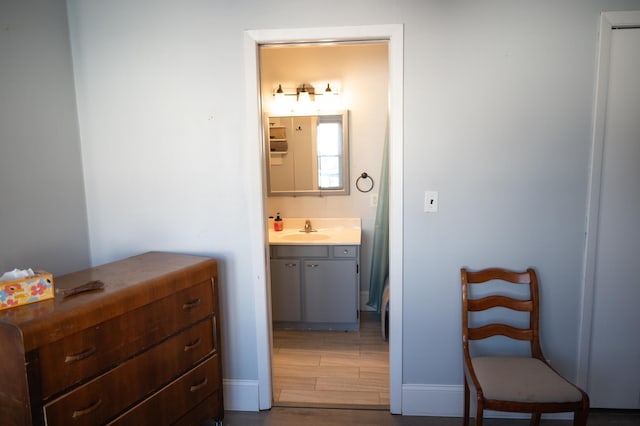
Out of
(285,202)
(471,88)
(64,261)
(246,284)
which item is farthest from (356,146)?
(64,261)

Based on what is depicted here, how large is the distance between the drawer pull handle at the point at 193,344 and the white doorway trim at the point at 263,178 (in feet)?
1.27

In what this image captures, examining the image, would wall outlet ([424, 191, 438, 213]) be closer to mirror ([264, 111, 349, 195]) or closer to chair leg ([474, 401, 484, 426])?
chair leg ([474, 401, 484, 426])

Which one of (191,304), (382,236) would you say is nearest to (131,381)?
(191,304)

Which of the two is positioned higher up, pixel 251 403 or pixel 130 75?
pixel 130 75

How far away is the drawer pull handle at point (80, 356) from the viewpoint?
51.5 inches

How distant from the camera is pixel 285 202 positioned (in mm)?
3621

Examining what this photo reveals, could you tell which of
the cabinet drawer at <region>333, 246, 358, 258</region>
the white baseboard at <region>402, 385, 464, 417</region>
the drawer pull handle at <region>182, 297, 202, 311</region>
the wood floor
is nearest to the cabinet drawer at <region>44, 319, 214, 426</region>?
the drawer pull handle at <region>182, 297, 202, 311</region>

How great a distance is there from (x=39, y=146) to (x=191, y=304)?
1.07 meters

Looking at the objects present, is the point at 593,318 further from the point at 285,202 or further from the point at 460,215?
the point at 285,202

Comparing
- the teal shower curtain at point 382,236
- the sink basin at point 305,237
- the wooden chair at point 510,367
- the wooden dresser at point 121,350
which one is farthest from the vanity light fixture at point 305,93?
the wooden chair at point 510,367

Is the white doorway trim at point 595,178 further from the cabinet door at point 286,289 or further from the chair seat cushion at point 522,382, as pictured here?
the cabinet door at point 286,289

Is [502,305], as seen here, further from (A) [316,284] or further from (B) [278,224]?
(B) [278,224]

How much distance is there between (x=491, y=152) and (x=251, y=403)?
76.0 inches

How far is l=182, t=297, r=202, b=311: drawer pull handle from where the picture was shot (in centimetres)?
177
